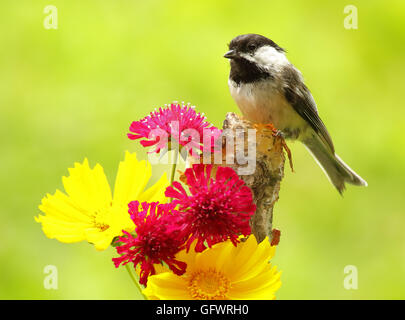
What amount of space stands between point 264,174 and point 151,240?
0.24m

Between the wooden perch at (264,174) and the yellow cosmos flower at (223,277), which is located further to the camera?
the wooden perch at (264,174)

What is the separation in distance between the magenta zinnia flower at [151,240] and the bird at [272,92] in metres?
0.87

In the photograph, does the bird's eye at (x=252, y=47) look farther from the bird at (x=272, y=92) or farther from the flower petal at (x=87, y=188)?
the flower petal at (x=87, y=188)

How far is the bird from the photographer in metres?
1.54

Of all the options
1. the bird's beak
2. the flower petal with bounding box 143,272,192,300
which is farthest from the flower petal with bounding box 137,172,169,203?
the bird's beak

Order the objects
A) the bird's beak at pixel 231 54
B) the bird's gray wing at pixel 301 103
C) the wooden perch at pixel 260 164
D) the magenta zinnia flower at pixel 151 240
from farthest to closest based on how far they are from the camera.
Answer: the bird's gray wing at pixel 301 103 < the bird's beak at pixel 231 54 < the wooden perch at pixel 260 164 < the magenta zinnia flower at pixel 151 240

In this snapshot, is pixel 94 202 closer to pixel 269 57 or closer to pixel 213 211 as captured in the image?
pixel 213 211

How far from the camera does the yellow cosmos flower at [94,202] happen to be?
737mm

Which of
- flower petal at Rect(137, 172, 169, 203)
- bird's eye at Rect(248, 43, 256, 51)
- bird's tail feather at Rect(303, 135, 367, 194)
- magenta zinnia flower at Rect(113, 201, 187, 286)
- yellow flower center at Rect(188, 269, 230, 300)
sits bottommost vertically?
yellow flower center at Rect(188, 269, 230, 300)

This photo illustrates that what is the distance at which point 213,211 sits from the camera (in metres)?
0.71

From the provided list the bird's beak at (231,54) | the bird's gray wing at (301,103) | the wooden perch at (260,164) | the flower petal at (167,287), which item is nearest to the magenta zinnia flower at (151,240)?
the flower petal at (167,287)

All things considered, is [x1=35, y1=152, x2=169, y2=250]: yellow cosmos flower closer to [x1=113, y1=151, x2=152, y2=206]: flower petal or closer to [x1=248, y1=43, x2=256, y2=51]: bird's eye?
[x1=113, y1=151, x2=152, y2=206]: flower petal

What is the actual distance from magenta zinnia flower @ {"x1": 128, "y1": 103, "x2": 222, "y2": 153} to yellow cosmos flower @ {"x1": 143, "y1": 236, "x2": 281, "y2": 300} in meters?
0.16
